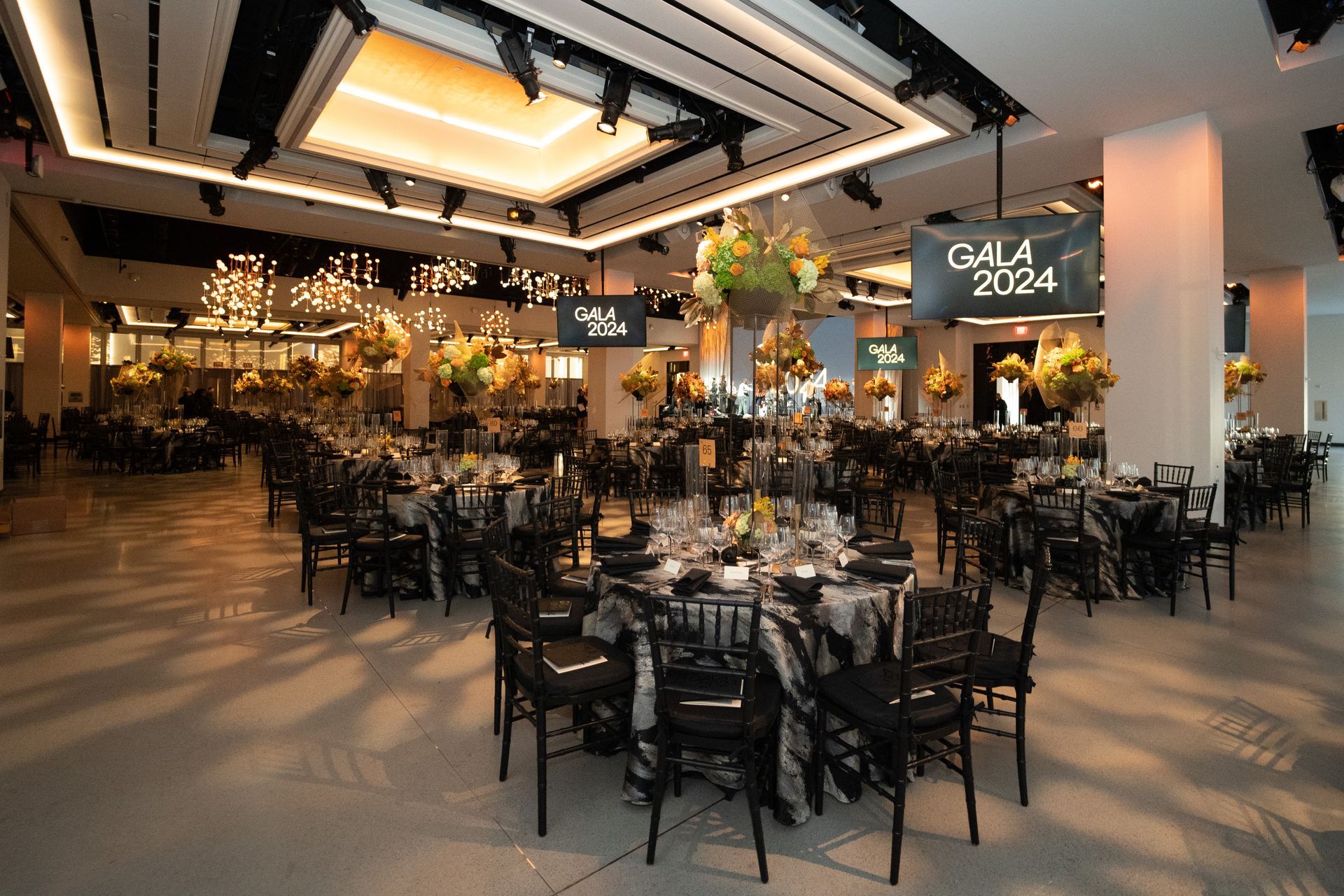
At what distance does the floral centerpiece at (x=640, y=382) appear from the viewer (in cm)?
1201

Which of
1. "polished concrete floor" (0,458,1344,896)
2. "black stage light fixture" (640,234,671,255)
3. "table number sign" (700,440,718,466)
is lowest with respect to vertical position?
"polished concrete floor" (0,458,1344,896)

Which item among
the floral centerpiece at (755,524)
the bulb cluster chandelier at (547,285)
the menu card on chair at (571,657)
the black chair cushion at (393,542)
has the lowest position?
the menu card on chair at (571,657)

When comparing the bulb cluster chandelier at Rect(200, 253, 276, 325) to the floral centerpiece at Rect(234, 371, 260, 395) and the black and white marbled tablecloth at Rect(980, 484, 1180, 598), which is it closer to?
the floral centerpiece at Rect(234, 371, 260, 395)

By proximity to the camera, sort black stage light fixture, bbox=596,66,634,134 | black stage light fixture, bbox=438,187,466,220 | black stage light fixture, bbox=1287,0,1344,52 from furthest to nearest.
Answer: black stage light fixture, bbox=438,187,466,220 → black stage light fixture, bbox=596,66,634,134 → black stage light fixture, bbox=1287,0,1344,52

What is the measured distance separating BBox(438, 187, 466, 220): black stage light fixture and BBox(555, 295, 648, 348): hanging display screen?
1.75 m

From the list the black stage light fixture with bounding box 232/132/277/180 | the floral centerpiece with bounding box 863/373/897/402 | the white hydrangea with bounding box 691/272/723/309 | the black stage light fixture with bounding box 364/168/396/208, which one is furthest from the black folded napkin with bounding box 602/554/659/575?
the floral centerpiece with bounding box 863/373/897/402

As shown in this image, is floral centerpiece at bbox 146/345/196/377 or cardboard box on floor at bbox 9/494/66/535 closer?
cardboard box on floor at bbox 9/494/66/535

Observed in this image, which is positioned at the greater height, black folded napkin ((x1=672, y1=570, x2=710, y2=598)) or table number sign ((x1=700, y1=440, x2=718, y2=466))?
table number sign ((x1=700, y1=440, x2=718, y2=466))

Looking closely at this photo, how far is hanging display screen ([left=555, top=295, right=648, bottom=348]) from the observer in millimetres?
8711

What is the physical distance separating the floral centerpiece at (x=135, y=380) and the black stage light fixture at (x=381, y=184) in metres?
9.85

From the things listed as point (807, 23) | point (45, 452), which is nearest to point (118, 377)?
point (45, 452)

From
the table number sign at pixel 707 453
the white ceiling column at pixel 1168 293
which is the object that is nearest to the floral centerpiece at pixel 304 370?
the table number sign at pixel 707 453

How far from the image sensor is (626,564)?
308 centimetres

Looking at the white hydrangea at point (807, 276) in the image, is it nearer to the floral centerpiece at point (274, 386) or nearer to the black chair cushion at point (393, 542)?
the black chair cushion at point (393, 542)
